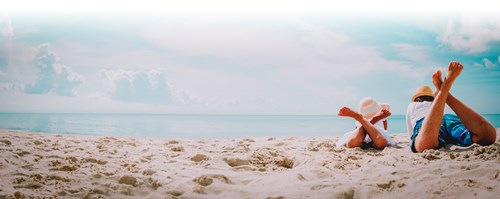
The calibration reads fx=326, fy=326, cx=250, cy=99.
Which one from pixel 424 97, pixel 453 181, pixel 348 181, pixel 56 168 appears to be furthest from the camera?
pixel 424 97

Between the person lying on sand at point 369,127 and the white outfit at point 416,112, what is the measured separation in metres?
0.25

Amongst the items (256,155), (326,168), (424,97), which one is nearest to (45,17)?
(256,155)

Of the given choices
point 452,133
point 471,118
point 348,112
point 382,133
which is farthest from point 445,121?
point 348,112

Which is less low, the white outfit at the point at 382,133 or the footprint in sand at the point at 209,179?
the white outfit at the point at 382,133

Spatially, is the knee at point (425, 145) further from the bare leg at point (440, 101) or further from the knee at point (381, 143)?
the knee at point (381, 143)

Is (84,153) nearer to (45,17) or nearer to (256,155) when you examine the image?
(256,155)

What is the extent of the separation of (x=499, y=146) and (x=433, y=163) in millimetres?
820

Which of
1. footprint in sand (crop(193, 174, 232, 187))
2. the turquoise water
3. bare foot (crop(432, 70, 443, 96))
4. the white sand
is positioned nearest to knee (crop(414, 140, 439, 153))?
the white sand

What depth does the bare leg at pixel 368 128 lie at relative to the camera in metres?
3.31

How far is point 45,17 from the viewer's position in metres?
5.98

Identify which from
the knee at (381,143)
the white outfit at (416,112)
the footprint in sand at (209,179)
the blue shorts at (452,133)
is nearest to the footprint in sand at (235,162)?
the footprint in sand at (209,179)

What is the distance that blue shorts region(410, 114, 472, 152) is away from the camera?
9.93ft

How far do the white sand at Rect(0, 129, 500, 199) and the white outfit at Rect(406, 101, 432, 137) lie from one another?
382 mm

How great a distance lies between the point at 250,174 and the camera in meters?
2.61
